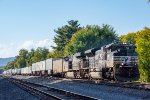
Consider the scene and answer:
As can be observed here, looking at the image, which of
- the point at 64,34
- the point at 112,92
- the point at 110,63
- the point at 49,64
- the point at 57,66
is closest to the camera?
the point at 112,92

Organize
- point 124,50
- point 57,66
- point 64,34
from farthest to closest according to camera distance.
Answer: point 64,34 → point 57,66 → point 124,50

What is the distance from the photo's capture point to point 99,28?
91688 millimetres

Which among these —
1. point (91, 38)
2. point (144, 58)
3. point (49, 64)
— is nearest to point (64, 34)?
point (91, 38)

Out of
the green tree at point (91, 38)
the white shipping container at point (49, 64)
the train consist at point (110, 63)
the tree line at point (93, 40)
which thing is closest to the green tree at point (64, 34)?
the tree line at point (93, 40)

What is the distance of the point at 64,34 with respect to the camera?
125 metres

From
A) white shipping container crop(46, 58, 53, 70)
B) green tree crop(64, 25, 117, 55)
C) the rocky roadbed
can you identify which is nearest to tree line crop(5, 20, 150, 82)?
green tree crop(64, 25, 117, 55)

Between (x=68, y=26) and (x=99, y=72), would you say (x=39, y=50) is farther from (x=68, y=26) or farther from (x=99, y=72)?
(x=99, y=72)

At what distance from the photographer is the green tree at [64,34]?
12326 cm

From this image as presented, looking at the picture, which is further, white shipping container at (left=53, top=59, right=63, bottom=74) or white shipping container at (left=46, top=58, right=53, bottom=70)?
white shipping container at (left=46, top=58, right=53, bottom=70)

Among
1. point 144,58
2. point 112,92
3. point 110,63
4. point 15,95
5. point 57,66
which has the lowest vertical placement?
point 15,95

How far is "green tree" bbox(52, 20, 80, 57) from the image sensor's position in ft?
404

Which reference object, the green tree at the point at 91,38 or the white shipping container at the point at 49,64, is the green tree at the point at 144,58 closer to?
the white shipping container at the point at 49,64

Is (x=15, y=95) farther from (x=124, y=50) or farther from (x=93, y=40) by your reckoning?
(x=93, y=40)

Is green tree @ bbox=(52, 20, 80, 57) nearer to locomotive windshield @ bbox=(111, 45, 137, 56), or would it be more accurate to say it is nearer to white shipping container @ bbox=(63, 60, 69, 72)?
white shipping container @ bbox=(63, 60, 69, 72)
